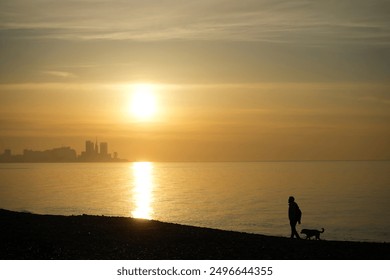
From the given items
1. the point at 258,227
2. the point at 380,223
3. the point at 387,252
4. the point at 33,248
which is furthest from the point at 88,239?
the point at 380,223

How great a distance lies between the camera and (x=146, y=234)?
864 inches

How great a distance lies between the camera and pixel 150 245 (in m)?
19.6

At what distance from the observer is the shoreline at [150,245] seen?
18.0m

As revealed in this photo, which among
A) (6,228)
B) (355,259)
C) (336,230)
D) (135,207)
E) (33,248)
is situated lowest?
(355,259)

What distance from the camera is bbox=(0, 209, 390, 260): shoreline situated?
17953 millimetres

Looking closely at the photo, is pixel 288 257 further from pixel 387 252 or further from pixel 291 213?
pixel 291 213

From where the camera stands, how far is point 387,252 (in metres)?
19.1

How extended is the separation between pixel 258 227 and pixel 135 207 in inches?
1342

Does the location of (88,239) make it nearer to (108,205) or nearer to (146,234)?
(146,234)

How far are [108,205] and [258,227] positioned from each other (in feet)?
122

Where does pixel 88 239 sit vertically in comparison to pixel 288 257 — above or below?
above
